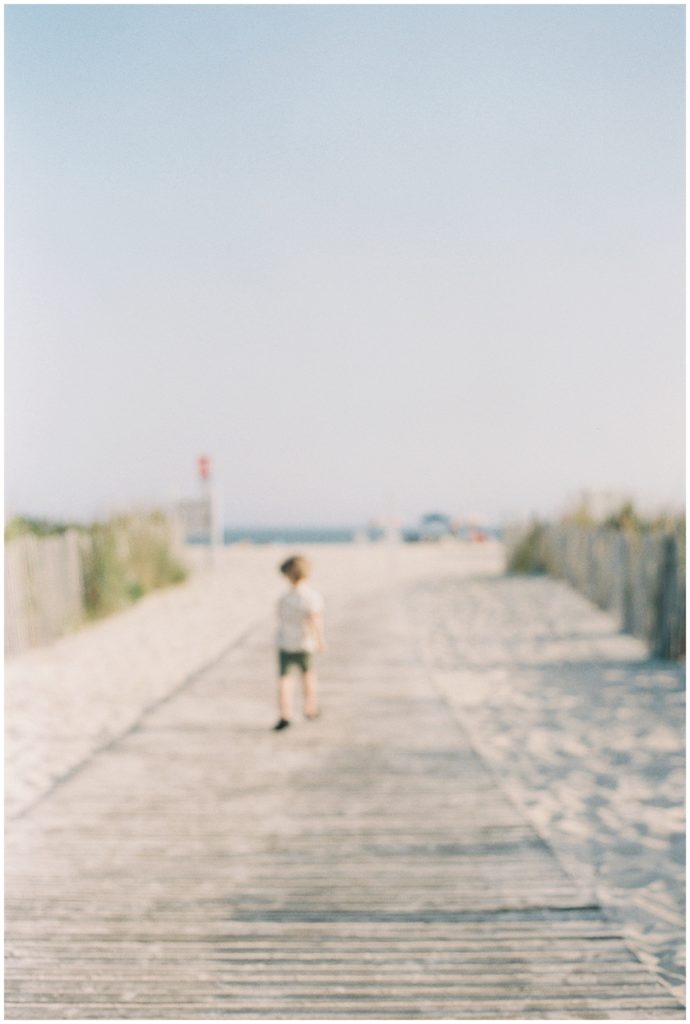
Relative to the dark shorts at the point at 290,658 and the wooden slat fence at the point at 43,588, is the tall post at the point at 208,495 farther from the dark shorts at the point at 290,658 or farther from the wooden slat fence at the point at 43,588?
the dark shorts at the point at 290,658

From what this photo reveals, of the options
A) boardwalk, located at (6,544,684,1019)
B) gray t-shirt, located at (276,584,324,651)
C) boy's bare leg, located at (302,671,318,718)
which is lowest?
boardwalk, located at (6,544,684,1019)

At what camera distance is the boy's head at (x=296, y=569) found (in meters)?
5.50

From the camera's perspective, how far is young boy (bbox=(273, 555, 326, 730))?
5504mm

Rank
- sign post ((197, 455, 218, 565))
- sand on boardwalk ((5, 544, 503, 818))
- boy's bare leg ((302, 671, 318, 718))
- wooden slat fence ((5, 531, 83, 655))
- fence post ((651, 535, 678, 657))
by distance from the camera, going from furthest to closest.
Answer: sign post ((197, 455, 218, 565)) → wooden slat fence ((5, 531, 83, 655)) → fence post ((651, 535, 678, 657)) → boy's bare leg ((302, 671, 318, 718)) → sand on boardwalk ((5, 544, 503, 818))

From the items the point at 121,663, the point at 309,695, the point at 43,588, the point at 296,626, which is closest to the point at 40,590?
the point at 43,588

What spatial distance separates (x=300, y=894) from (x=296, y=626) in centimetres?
236

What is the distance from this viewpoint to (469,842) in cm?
378

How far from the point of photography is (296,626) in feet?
18.2

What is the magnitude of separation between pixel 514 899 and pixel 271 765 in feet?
6.30

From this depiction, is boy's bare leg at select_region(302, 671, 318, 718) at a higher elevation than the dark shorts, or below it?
below

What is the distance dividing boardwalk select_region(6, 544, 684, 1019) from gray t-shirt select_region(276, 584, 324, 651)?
52 cm

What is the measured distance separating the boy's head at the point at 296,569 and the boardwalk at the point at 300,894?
89 centimetres

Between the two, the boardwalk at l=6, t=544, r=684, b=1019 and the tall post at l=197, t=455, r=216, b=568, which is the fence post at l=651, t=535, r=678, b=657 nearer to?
the boardwalk at l=6, t=544, r=684, b=1019

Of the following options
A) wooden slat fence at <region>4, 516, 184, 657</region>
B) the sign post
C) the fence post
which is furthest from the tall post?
the fence post
